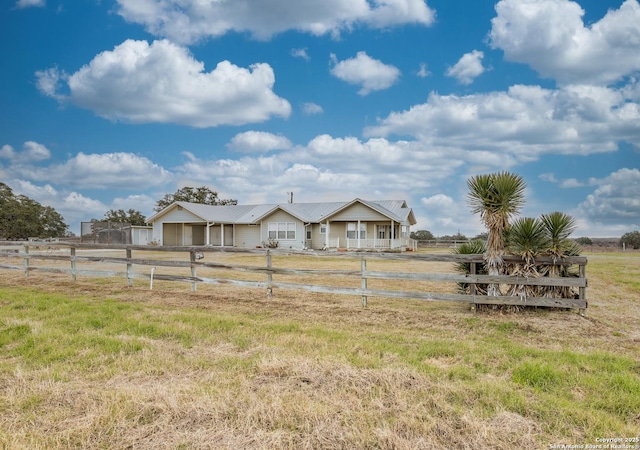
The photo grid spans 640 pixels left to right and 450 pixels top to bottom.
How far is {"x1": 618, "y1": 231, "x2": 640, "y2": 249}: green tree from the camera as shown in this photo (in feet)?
172

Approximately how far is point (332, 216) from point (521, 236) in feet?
93.1

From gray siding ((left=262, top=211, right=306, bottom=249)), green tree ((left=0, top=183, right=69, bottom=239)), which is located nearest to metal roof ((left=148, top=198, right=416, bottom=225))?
gray siding ((left=262, top=211, right=306, bottom=249))

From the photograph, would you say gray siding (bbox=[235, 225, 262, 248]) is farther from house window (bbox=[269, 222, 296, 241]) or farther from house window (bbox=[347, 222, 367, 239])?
house window (bbox=[347, 222, 367, 239])

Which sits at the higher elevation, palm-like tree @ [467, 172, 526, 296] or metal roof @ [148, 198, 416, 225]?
metal roof @ [148, 198, 416, 225]

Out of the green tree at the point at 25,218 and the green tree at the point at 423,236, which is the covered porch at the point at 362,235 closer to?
the green tree at the point at 423,236

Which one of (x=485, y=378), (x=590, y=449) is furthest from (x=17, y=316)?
(x=590, y=449)

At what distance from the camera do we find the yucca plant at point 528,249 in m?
9.05

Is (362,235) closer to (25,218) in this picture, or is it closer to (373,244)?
(373,244)

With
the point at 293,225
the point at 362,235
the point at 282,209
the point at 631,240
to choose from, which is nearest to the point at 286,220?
the point at 293,225

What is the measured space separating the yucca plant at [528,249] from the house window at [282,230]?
3091 centimetres

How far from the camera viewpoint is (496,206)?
938cm

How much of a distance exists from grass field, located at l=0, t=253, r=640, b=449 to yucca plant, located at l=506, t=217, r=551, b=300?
0.70 m

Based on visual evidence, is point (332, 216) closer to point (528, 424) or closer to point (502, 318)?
point (502, 318)

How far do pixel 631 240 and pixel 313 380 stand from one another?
63.3 m
